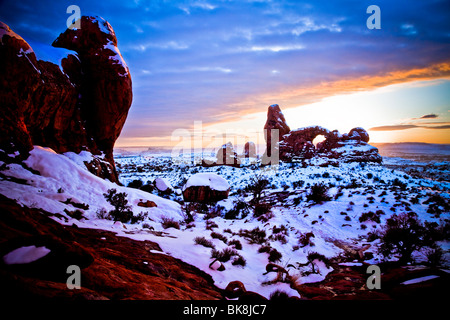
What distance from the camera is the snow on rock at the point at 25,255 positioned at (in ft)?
6.43

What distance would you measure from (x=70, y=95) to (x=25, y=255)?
17.7 m

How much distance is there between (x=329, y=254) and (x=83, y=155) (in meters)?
18.9

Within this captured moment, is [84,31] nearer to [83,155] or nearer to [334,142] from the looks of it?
[83,155]

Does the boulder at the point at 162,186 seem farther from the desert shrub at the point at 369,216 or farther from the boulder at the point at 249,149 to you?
Answer: the boulder at the point at 249,149

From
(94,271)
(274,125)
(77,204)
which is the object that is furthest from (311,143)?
(94,271)

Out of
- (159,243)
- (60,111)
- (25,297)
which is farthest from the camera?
(60,111)

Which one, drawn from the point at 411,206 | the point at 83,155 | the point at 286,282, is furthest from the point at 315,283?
the point at 83,155

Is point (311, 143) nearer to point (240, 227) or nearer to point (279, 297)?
point (240, 227)

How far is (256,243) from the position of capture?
744 centimetres

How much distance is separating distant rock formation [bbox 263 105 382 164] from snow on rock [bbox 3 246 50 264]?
4592cm

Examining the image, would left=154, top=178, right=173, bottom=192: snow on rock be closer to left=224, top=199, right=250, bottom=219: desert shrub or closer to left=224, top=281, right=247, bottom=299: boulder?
left=224, top=199, right=250, bottom=219: desert shrub

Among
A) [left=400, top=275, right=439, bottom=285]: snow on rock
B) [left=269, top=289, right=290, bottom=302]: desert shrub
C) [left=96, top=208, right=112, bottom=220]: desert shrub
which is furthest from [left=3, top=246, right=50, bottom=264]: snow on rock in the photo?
[left=96, top=208, right=112, bottom=220]: desert shrub

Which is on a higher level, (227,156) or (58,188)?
(227,156)

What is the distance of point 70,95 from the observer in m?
14.8
